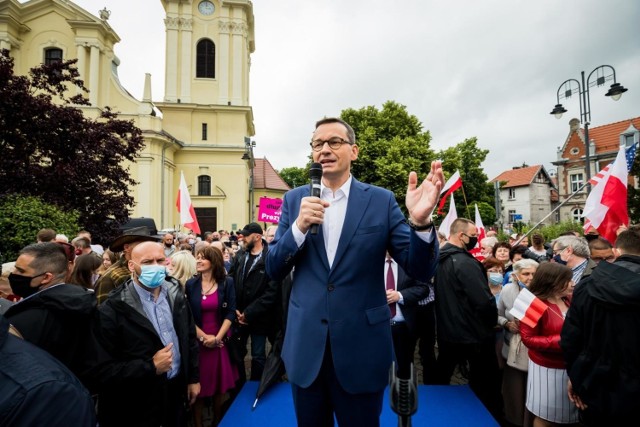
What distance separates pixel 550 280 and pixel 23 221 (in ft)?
37.0

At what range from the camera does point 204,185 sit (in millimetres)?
31672

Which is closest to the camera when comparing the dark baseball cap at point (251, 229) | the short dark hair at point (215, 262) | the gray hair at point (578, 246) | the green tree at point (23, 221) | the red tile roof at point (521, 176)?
the short dark hair at point (215, 262)

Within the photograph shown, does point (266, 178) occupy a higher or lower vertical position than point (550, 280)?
higher

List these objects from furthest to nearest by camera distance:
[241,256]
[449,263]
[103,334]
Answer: [241,256]
[449,263]
[103,334]

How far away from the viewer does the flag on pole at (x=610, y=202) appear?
251 inches

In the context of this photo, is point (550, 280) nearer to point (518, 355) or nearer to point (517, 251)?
point (518, 355)

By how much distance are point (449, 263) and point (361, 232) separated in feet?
9.98

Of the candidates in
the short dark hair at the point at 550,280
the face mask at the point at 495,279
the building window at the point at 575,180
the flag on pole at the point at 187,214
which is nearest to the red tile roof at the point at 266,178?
the flag on pole at the point at 187,214

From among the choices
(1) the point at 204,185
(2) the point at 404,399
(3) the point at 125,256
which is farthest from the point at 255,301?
(1) the point at 204,185

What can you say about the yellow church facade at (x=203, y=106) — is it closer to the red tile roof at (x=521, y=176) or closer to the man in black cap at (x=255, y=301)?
the man in black cap at (x=255, y=301)

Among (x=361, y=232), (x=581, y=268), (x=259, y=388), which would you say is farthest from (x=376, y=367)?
(x=581, y=268)

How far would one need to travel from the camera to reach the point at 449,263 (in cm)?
444

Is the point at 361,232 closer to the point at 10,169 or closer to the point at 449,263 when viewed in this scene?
the point at 449,263

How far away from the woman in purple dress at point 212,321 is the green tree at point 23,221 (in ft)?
23.0
